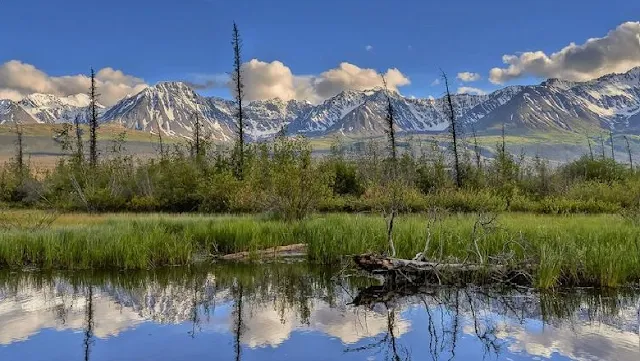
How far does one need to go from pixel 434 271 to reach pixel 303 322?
3819 mm

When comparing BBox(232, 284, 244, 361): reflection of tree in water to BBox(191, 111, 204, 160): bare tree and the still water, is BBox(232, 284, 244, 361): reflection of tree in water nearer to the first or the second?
the still water

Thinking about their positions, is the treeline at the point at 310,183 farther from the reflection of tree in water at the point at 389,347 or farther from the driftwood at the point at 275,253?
the reflection of tree in water at the point at 389,347

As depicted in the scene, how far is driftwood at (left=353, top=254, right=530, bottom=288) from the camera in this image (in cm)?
1289

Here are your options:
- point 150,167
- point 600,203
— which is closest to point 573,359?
point 600,203

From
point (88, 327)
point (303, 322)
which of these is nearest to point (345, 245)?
point (303, 322)

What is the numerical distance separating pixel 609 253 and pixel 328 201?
25686 mm

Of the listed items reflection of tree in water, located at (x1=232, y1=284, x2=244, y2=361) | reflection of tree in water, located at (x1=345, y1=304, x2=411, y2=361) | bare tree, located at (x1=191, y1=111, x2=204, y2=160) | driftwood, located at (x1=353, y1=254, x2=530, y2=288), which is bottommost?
reflection of tree in water, located at (x1=345, y1=304, x2=411, y2=361)

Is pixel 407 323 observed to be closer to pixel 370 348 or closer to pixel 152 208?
pixel 370 348

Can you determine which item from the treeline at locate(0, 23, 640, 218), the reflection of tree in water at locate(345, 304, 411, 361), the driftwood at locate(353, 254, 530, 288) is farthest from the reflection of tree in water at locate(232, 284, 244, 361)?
the treeline at locate(0, 23, 640, 218)

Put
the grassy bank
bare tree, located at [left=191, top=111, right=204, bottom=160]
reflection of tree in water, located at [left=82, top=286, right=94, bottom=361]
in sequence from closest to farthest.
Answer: reflection of tree in water, located at [left=82, top=286, right=94, bottom=361] < the grassy bank < bare tree, located at [left=191, top=111, right=204, bottom=160]

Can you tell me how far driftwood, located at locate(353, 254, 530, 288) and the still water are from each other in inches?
18.9

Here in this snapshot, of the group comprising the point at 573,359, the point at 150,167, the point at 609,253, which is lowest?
the point at 573,359

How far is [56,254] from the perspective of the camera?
16703 millimetres

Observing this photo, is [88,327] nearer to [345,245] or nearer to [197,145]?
[345,245]
